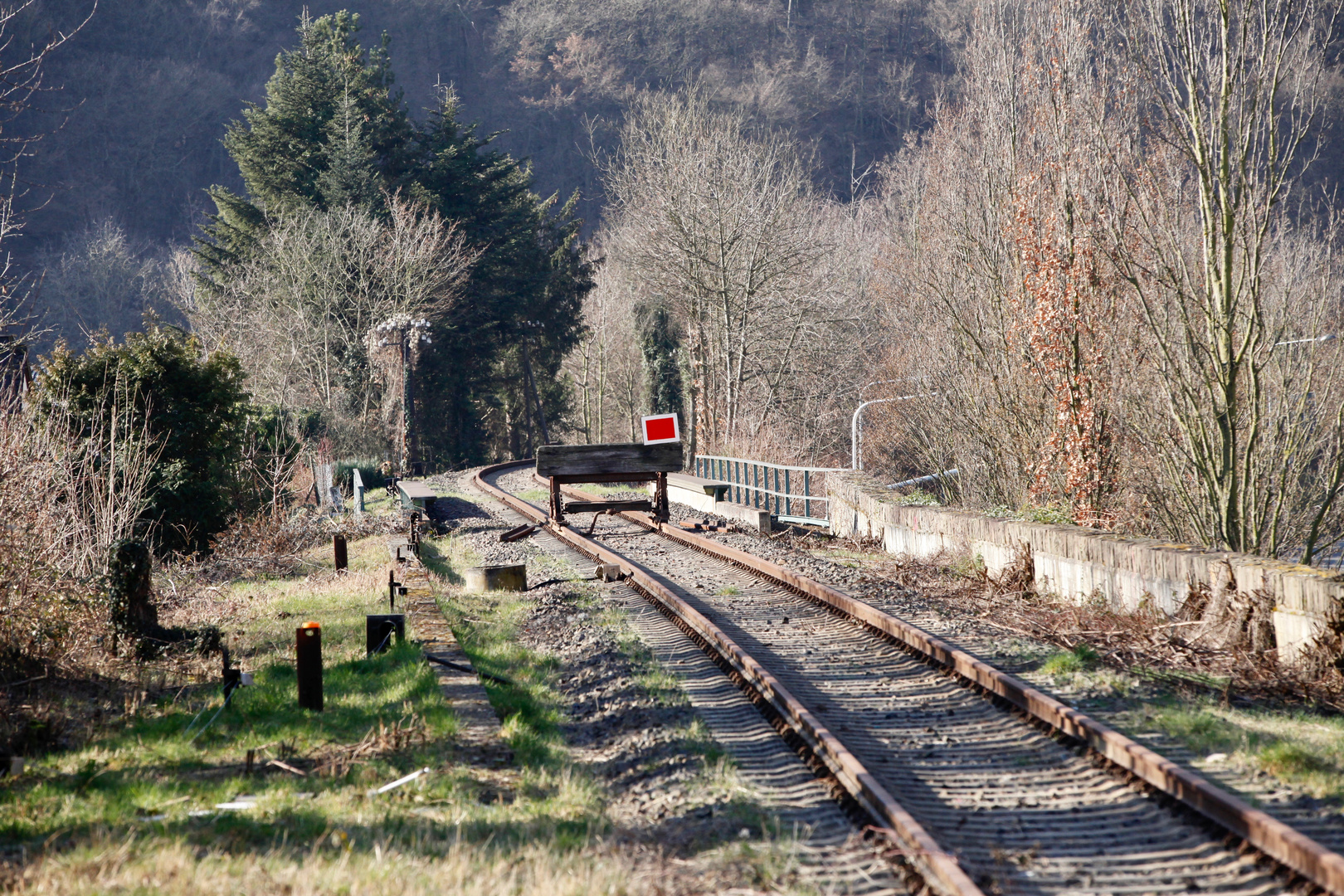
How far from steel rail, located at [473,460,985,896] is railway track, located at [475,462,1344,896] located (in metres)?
0.01

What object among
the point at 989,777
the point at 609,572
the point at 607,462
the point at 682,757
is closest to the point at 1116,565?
the point at 989,777

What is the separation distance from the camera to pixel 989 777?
5.55m

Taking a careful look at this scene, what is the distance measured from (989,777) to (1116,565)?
445 cm

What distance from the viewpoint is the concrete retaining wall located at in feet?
23.2

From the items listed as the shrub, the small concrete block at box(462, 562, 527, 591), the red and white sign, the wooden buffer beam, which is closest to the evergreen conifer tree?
the shrub

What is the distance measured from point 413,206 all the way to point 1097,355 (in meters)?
31.8

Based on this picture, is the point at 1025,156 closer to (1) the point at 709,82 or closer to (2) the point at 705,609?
(2) the point at 705,609

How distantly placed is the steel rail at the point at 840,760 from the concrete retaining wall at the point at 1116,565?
3.42 meters

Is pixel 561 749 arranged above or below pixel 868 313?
below

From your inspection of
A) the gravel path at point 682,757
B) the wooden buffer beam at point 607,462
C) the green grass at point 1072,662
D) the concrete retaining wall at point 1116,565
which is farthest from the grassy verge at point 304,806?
the wooden buffer beam at point 607,462

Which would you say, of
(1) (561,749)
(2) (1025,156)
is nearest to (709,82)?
Result: (2) (1025,156)

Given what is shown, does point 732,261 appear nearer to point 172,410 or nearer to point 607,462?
point 607,462

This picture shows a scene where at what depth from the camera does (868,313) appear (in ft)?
123

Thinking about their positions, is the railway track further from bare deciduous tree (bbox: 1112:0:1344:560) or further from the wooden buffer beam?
the wooden buffer beam
